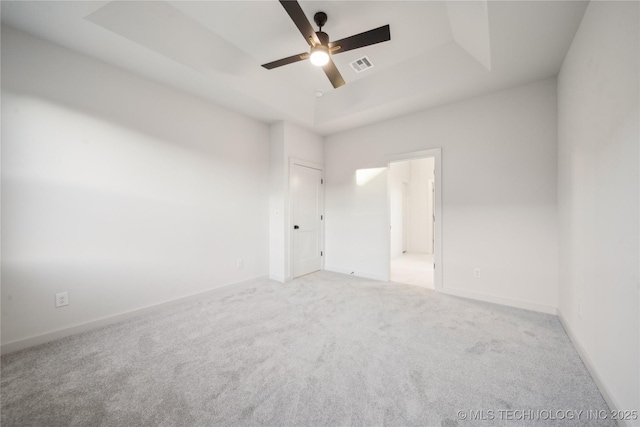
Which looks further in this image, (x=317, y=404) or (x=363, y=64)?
(x=363, y=64)

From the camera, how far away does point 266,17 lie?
2.24 m

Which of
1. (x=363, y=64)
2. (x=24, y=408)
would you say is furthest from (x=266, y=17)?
(x=24, y=408)

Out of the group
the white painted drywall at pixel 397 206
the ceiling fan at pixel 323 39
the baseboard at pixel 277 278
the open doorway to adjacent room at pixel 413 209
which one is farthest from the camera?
the open doorway to adjacent room at pixel 413 209

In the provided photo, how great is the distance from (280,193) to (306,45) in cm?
207

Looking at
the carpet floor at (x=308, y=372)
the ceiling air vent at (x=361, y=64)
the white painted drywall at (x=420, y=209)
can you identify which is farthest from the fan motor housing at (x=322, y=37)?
the white painted drywall at (x=420, y=209)

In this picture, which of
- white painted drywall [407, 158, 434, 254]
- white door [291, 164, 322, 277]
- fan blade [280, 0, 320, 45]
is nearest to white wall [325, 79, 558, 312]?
white door [291, 164, 322, 277]

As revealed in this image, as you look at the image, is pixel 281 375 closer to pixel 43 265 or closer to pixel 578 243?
pixel 43 265

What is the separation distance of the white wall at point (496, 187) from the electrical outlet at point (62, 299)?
3.81 m

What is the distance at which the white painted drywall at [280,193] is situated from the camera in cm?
382

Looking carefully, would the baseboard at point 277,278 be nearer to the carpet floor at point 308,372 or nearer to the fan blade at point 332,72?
the carpet floor at point 308,372

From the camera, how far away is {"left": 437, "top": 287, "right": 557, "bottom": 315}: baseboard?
8.51 ft

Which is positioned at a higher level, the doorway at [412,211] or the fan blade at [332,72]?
the fan blade at [332,72]

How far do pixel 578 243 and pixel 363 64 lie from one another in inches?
114

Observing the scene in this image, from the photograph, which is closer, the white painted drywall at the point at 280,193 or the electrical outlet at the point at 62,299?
the electrical outlet at the point at 62,299
